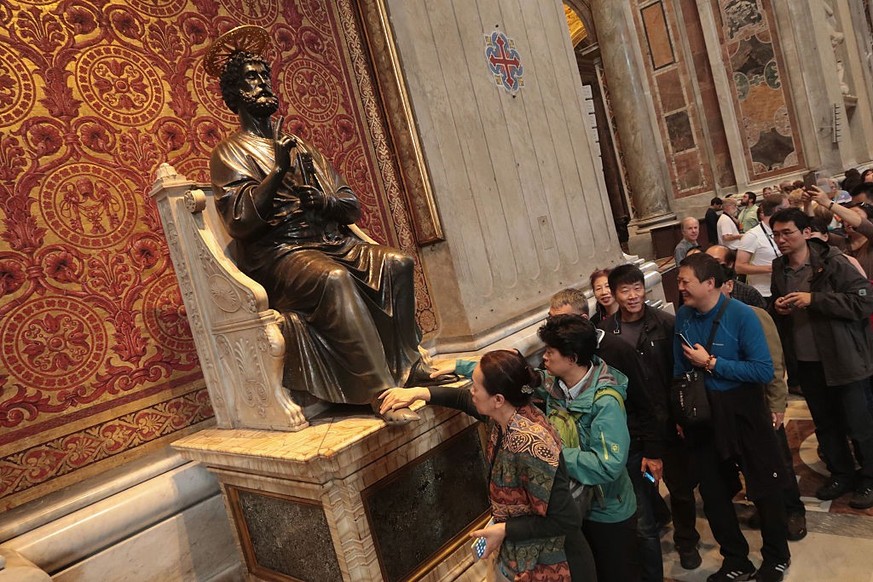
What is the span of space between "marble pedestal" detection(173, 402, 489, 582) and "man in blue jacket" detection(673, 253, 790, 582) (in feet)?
3.29

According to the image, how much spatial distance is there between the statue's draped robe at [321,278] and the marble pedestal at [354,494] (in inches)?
8.1

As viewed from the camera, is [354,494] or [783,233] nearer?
[354,494]

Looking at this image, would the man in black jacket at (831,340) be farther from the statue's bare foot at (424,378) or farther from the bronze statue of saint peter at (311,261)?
the bronze statue of saint peter at (311,261)

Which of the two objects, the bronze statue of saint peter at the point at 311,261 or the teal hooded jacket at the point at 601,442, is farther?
the bronze statue of saint peter at the point at 311,261

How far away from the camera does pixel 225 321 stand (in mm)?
2311

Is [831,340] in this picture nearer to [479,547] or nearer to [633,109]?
[479,547]

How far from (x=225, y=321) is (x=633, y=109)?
895 centimetres

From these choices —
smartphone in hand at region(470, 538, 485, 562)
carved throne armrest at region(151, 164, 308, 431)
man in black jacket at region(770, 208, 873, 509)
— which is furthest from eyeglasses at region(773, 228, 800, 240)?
carved throne armrest at region(151, 164, 308, 431)

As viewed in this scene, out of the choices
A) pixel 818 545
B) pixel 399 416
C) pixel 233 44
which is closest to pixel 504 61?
pixel 233 44

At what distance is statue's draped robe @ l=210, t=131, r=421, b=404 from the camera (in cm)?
210

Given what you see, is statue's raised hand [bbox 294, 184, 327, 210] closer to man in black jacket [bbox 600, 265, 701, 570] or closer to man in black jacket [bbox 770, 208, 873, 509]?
man in black jacket [bbox 600, 265, 701, 570]

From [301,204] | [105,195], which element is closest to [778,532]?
[301,204]

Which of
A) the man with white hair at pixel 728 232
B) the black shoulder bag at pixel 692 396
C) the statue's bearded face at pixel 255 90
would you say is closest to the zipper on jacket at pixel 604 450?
the black shoulder bag at pixel 692 396

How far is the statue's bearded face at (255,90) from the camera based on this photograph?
242cm
